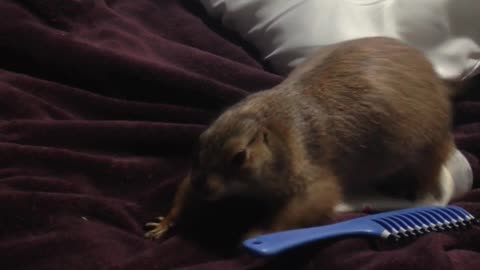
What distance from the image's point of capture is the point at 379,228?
1.03 metres

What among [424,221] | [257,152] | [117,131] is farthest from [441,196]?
[117,131]

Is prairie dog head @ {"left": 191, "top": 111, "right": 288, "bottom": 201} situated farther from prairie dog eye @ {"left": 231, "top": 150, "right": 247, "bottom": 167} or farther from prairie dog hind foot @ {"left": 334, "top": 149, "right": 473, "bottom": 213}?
prairie dog hind foot @ {"left": 334, "top": 149, "right": 473, "bottom": 213}

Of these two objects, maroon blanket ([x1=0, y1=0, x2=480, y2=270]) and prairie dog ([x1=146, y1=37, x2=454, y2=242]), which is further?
prairie dog ([x1=146, y1=37, x2=454, y2=242])

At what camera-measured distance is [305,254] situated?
979 mm

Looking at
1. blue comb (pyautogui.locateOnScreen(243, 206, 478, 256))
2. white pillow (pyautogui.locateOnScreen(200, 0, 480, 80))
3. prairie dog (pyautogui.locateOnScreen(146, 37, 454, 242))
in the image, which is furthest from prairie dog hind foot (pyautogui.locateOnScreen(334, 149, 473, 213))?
white pillow (pyautogui.locateOnScreen(200, 0, 480, 80))

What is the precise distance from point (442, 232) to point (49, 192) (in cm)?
65

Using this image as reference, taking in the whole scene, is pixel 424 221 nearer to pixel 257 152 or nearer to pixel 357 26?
pixel 257 152

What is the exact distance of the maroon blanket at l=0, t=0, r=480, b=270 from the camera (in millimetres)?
989

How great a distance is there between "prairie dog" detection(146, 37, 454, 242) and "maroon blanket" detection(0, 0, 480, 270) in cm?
10

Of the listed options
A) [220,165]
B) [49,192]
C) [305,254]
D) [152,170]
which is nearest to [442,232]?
[305,254]

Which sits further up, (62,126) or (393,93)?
(393,93)

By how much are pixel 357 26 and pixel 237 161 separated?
0.63m

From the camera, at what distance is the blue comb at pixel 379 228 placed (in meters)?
0.94

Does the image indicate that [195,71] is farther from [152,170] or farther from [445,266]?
[445,266]
